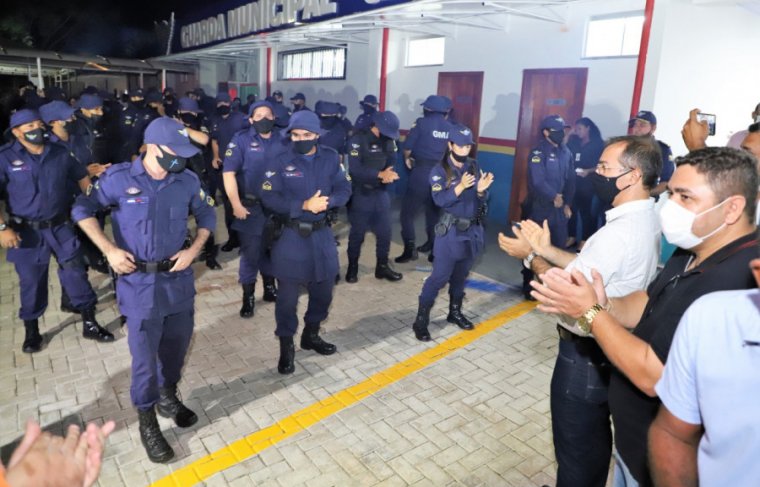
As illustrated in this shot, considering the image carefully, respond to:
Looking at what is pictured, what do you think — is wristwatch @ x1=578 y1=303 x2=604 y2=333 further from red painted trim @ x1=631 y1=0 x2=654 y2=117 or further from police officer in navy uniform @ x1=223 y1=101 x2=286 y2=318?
red painted trim @ x1=631 y1=0 x2=654 y2=117

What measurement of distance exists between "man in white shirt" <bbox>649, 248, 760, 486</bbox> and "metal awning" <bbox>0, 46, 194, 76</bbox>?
19.7 meters

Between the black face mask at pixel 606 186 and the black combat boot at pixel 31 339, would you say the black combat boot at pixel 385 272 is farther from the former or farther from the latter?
the black face mask at pixel 606 186

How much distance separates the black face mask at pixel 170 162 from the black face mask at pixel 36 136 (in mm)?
1919

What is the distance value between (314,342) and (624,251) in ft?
10.1

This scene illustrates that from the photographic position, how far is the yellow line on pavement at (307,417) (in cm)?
317

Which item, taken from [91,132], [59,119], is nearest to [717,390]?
[59,119]

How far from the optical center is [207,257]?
22.6 feet

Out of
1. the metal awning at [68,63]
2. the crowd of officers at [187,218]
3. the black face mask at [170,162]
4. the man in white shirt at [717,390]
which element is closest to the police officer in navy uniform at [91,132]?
the crowd of officers at [187,218]

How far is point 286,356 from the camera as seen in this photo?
4324mm

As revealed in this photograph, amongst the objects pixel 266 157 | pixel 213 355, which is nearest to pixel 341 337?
pixel 213 355

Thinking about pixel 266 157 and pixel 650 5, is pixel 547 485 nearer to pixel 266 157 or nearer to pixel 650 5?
pixel 266 157

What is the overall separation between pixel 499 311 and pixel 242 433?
3.34 metres

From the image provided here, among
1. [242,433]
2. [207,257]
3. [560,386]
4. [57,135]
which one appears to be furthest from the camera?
[207,257]

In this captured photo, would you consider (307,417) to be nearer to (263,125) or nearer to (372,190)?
(263,125)
